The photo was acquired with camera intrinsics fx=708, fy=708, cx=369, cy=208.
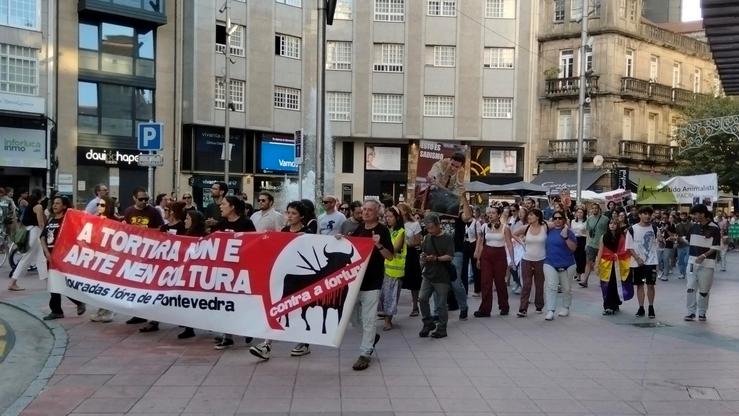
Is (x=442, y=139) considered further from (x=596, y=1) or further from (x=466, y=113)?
(x=596, y=1)

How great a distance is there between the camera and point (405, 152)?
140 feet

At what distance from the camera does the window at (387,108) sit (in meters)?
41.6

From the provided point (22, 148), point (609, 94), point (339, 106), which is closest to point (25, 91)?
point (22, 148)

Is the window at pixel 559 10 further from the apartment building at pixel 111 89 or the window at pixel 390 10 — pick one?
the apartment building at pixel 111 89

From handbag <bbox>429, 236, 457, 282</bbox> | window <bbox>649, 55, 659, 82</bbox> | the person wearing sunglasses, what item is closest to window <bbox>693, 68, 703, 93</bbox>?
window <bbox>649, 55, 659, 82</bbox>

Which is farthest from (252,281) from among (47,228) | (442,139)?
(442,139)

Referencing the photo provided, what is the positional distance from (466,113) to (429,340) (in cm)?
3419

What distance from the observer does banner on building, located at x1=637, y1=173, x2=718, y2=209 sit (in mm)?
23092

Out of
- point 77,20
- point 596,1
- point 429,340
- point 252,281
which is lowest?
point 429,340

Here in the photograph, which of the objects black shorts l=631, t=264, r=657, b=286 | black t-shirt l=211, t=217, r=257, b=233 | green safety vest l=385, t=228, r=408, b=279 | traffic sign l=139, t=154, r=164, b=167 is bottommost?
black shorts l=631, t=264, r=657, b=286

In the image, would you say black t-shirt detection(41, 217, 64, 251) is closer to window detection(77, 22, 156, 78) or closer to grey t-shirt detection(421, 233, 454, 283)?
grey t-shirt detection(421, 233, 454, 283)

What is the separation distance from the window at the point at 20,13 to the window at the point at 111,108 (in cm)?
357

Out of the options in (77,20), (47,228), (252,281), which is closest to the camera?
(252,281)

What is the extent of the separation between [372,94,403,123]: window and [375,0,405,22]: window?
448 centimetres
